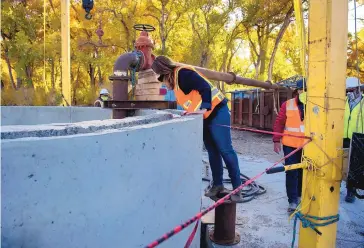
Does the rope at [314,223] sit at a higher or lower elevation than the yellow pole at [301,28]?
lower

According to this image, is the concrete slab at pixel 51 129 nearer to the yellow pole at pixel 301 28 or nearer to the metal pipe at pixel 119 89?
the yellow pole at pixel 301 28

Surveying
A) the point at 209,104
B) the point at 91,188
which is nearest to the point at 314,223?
the point at 209,104

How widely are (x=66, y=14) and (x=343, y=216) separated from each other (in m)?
8.02

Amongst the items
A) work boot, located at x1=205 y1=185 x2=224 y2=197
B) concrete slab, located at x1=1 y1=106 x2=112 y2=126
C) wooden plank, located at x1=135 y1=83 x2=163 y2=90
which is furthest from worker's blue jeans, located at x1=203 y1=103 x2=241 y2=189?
wooden plank, located at x1=135 y1=83 x2=163 y2=90

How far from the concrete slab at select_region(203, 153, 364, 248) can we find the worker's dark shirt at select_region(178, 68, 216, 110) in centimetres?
143

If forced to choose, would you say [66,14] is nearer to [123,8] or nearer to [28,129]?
[28,129]

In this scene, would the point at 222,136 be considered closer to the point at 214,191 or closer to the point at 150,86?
the point at 214,191

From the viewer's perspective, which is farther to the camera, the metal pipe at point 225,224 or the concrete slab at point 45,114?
the concrete slab at point 45,114

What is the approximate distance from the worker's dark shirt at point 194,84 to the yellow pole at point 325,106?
1.11 meters

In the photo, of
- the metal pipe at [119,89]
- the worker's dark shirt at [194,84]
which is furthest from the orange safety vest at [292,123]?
the metal pipe at [119,89]

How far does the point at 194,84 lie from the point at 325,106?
1.49m

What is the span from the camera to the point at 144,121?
223 cm

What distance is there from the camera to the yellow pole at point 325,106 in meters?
2.42

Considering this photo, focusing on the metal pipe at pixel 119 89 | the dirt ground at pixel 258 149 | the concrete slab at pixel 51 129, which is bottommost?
the dirt ground at pixel 258 149
